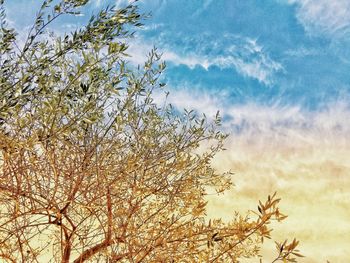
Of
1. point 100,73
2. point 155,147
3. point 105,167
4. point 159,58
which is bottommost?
point 100,73

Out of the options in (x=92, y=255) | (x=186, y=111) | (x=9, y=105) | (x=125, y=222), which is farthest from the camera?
(x=186, y=111)

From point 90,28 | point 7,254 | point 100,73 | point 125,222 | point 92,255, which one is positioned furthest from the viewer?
point 92,255

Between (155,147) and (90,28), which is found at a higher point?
(155,147)

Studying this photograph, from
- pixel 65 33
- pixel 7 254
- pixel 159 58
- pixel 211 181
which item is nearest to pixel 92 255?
pixel 7 254

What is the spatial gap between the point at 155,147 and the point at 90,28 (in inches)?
189

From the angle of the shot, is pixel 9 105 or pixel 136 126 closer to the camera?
pixel 9 105

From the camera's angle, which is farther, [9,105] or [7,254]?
[7,254]

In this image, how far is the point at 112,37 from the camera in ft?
20.2

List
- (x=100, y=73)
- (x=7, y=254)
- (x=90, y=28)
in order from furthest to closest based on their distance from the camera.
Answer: (x=7, y=254) → (x=90, y=28) → (x=100, y=73)

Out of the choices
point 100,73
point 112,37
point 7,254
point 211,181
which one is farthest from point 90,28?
point 211,181

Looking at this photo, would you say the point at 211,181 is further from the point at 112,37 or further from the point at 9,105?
the point at 9,105

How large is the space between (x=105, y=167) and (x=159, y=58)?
254cm

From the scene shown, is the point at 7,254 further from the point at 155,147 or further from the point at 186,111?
the point at 186,111

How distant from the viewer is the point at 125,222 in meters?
8.81
